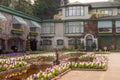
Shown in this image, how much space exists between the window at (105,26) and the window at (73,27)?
3.90 meters

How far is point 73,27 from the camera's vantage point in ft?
167

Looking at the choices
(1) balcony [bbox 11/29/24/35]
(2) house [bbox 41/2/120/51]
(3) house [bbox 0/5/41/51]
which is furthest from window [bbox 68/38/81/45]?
(1) balcony [bbox 11/29/24/35]

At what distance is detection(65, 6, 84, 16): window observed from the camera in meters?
51.6

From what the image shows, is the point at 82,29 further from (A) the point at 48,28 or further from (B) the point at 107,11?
(B) the point at 107,11

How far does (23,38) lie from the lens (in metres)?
42.8

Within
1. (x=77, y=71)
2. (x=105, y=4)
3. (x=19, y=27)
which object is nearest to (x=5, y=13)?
(x=19, y=27)

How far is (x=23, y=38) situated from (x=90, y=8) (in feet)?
63.6

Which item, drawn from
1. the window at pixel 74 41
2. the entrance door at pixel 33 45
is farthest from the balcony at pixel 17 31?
the window at pixel 74 41

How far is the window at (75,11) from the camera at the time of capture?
5162 cm

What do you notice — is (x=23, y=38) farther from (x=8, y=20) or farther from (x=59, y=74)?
(x=59, y=74)

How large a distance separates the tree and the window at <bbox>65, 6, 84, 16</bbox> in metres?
18.6

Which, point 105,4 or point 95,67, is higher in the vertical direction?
point 105,4

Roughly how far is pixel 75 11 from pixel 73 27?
367 centimetres

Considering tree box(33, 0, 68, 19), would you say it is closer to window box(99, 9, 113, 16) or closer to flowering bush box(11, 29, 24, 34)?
window box(99, 9, 113, 16)
